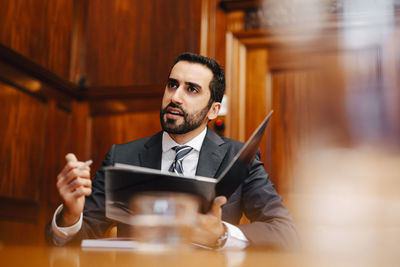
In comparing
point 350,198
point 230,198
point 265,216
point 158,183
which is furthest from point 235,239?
point 350,198

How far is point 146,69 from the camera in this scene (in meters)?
2.77

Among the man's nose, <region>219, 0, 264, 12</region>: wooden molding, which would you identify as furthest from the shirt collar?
<region>219, 0, 264, 12</region>: wooden molding

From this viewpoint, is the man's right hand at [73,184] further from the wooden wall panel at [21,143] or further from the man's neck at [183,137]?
the wooden wall panel at [21,143]

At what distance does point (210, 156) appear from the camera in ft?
5.44

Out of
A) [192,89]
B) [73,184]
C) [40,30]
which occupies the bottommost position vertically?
[73,184]

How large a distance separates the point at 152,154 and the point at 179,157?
10cm

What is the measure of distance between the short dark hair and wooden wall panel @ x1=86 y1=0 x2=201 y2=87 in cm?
86

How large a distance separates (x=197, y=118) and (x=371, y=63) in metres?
1.28

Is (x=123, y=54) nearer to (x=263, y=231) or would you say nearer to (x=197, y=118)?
(x=197, y=118)

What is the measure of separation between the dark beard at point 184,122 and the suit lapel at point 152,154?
82 mm

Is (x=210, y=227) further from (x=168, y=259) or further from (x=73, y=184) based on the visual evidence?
(x=168, y=259)

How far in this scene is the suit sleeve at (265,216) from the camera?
1271 millimetres

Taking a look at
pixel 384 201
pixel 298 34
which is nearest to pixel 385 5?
pixel 298 34

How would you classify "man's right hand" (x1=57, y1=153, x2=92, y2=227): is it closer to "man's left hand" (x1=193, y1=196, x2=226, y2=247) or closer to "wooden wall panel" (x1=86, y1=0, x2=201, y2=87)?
"man's left hand" (x1=193, y1=196, x2=226, y2=247)
